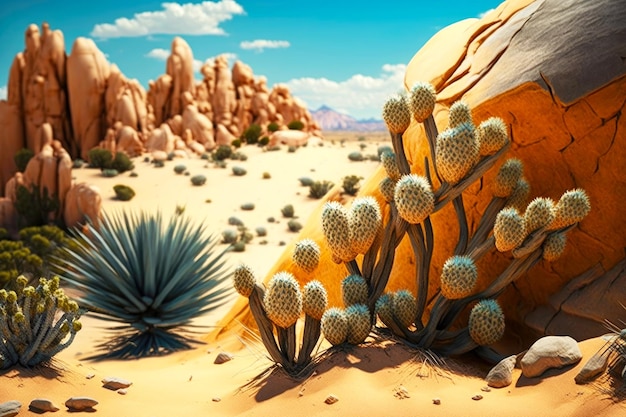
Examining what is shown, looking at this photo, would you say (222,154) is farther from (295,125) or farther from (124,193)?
(295,125)

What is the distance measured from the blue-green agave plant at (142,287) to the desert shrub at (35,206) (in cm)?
1291

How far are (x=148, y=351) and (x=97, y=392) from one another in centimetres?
272

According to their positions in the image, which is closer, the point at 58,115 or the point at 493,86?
the point at 493,86

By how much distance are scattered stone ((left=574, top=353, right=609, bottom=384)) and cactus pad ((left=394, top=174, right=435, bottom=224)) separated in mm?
1600

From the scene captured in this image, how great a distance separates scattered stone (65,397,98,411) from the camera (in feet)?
16.1

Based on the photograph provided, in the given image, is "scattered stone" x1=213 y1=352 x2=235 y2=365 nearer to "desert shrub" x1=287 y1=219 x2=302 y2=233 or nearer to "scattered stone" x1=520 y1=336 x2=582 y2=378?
"scattered stone" x1=520 y1=336 x2=582 y2=378

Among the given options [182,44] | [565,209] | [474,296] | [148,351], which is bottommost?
[148,351]

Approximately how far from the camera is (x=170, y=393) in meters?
5.69

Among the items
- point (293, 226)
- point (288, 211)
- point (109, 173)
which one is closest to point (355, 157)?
point (288, 211)

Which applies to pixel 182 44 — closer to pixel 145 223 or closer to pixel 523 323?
pixel 145 223

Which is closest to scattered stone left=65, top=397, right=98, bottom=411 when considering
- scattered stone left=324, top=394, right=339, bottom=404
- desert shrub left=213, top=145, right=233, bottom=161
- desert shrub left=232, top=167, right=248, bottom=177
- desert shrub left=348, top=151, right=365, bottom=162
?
scattered stone left=324, top=394, right=339, bottom=404

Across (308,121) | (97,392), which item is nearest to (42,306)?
(97,392)

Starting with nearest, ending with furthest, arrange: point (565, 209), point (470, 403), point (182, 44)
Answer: point (470, 403) < point (565, 209) < point (182, 44)

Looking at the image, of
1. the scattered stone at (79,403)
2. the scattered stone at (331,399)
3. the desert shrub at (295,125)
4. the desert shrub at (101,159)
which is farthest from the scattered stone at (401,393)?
the desert shrub at (295,125)
